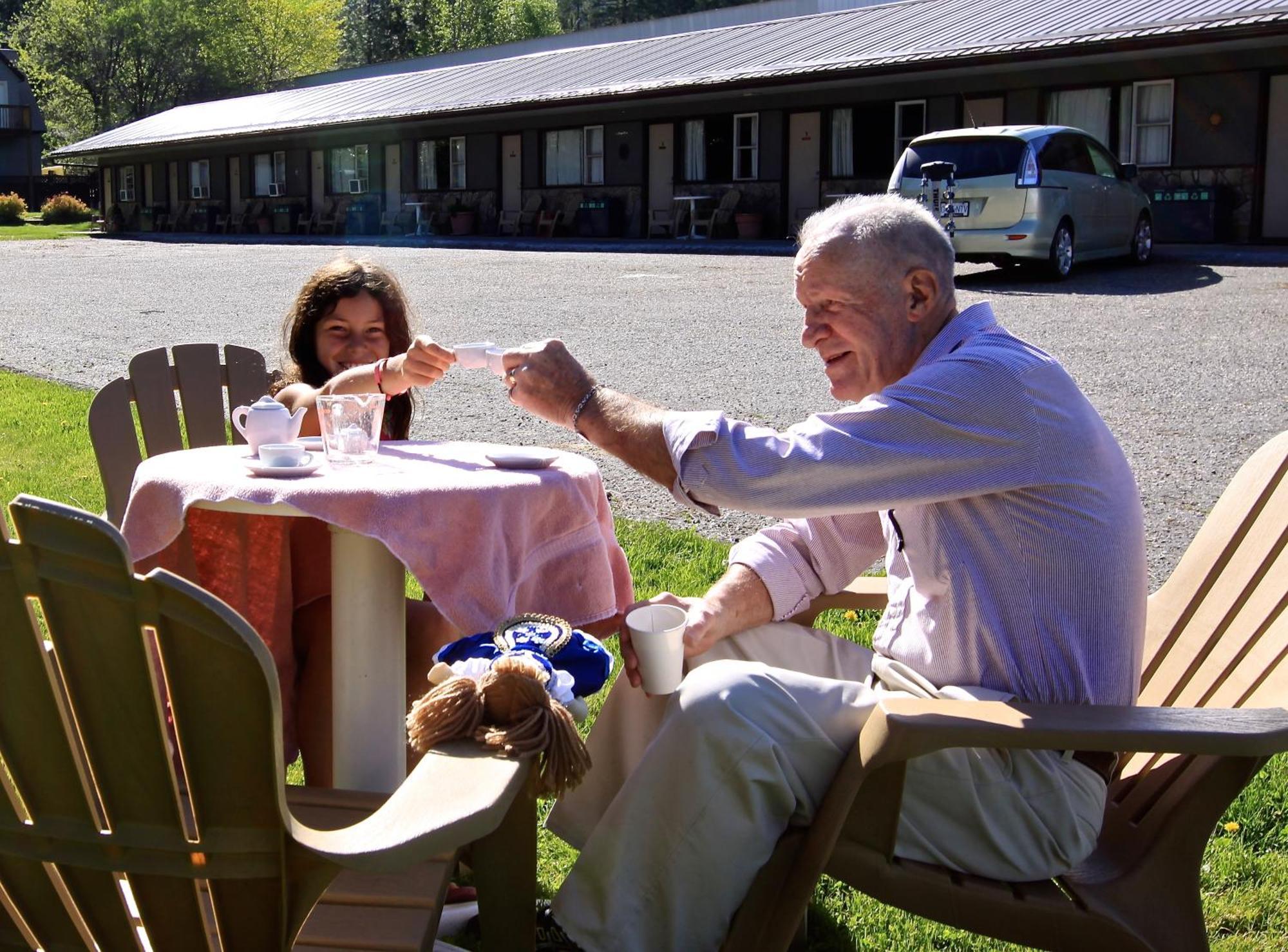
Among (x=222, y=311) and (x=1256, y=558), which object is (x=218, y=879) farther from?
(x=222, y=311)

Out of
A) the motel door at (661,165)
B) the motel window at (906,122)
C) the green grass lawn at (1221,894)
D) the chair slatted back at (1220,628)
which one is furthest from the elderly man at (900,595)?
the motel door at (661,165)

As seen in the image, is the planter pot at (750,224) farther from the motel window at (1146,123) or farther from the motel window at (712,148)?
the motel window at (1146,123)

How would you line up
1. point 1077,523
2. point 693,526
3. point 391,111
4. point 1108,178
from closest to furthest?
point 1077,523 → point 693,526 → point 1108,178 → point 391,111

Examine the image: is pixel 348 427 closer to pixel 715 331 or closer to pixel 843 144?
pixel 715 331

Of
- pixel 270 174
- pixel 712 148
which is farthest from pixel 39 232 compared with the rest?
pixel 712 148

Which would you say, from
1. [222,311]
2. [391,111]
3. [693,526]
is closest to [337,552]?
[693,526]

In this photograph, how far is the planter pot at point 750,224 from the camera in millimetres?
25906

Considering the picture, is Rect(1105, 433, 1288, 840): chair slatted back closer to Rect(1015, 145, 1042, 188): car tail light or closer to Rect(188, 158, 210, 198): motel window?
Rect(1015, 145, 1042, 188): car tail light

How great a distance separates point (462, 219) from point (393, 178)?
4.02 meters

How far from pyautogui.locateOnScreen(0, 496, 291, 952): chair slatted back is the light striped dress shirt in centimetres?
105

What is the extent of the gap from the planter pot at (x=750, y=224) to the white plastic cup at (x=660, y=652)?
23.9 metres

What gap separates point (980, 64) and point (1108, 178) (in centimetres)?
566

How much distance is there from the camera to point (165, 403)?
14.1 feet

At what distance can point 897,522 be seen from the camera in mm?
2553
